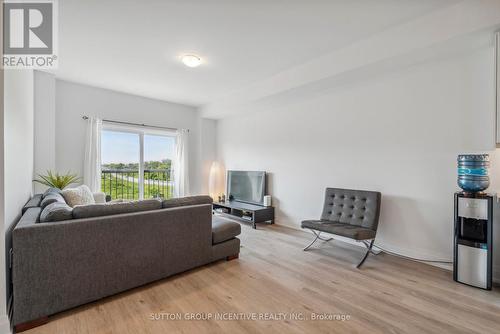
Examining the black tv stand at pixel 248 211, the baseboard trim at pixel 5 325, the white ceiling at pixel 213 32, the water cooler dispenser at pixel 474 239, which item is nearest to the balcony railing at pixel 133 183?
the black tv stand at pixel 248 211

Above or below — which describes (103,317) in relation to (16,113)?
below

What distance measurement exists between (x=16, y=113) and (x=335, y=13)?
10.8 ft

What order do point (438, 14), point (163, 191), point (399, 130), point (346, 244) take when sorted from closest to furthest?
point (438, 14)
point (399, 130)
point (346, 244)
point (163, 191)

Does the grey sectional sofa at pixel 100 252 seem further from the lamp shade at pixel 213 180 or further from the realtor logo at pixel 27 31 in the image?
the lamp shade at pixel 213 180

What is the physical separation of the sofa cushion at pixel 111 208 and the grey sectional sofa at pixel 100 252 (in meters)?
0.03

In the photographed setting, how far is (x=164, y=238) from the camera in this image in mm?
2342

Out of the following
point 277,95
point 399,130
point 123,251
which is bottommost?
point 123,251

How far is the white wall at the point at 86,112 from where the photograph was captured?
4.18 metres

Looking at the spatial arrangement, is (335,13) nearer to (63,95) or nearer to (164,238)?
(164,238)

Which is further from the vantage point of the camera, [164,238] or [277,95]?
[277,95]

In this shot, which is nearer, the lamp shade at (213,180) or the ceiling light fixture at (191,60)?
the ceiling light fixture at (191,60)

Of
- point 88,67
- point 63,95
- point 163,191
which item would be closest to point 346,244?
point 163,191

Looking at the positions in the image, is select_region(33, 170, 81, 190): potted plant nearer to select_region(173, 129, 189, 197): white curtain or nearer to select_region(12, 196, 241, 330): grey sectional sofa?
select_region(12, 196, 241, 330): grey sectional sofa

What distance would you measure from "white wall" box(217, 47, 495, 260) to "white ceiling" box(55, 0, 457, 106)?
859 millimetres
